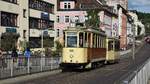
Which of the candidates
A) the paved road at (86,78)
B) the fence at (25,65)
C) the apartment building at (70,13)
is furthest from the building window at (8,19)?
the apartment building at (70,13)

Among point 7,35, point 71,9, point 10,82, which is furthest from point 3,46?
point 71,9

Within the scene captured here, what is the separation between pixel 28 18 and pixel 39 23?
822cm

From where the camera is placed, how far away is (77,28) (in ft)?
121

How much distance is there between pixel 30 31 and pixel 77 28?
1776 inches

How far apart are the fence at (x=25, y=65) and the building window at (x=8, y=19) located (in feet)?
99.5

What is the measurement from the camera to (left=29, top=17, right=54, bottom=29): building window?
83.3 meters

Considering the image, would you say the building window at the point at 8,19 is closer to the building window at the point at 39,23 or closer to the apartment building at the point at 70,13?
the building window at the point at 39,23

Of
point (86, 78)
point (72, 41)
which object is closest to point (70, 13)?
point (72, 41)

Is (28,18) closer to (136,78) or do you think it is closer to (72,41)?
(72,41)

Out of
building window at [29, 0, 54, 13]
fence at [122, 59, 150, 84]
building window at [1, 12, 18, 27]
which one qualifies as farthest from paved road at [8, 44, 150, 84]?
building window at [29, 0, 54, 13]

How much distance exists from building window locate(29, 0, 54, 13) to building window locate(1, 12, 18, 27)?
760cm

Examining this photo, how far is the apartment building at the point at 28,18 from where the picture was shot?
232ft

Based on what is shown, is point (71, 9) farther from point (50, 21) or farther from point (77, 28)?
point (77, 28)

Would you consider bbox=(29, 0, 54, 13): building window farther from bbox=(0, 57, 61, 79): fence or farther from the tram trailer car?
the tram trailer car
